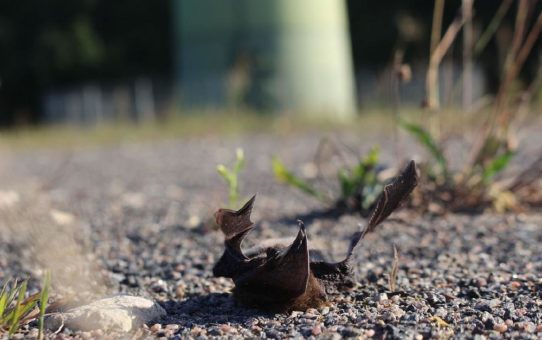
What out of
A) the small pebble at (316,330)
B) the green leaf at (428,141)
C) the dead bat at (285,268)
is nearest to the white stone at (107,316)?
the dead bat at (285,268)

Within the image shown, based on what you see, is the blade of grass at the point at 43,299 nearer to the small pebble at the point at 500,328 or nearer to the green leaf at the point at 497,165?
the small pebble at the point at 500,328

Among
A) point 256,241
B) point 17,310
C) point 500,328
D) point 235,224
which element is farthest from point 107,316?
point 256,241

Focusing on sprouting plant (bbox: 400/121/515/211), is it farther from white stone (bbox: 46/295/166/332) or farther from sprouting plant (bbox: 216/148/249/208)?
white stone (bbox: 46/295/166/332)

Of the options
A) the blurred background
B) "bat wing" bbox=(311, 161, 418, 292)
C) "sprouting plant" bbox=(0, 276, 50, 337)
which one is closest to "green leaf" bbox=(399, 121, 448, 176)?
A: "bat wing" bbox=(311, 161, 418, 292)

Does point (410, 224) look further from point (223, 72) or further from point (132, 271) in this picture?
point (223, 72)

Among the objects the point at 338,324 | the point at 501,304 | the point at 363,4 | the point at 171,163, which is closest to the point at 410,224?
the point at 501,304
